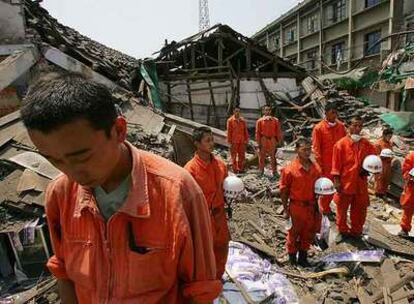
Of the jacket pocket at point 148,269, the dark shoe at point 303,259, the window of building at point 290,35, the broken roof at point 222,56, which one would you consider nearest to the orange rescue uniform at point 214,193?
the dark shoe at point 303,259

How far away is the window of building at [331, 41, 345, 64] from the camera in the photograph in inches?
1163

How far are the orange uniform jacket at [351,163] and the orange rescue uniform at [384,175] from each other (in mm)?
2343

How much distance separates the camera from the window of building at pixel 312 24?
32.9m

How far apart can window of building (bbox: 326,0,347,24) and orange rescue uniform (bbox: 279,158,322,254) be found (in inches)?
1080

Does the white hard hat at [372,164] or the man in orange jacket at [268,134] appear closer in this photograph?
the white hard hat at [372,164]

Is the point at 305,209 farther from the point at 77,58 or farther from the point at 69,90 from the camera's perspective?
the point at 77,58

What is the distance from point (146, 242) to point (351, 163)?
5236 millimetres

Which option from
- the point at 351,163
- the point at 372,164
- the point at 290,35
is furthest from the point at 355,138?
the point at 290,35

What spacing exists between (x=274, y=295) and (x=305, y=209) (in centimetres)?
126

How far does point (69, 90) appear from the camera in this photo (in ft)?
3.86

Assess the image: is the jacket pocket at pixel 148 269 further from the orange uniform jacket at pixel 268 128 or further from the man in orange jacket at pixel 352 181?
the orange uniform jacket at pixel 268 128

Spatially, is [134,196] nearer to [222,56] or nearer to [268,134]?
[268,134]

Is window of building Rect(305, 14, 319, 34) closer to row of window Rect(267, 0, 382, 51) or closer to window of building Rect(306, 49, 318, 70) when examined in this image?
row of window Rect(267, 0, 382, 51)

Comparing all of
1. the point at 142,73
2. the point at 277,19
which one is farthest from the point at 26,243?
the point at 277,19
